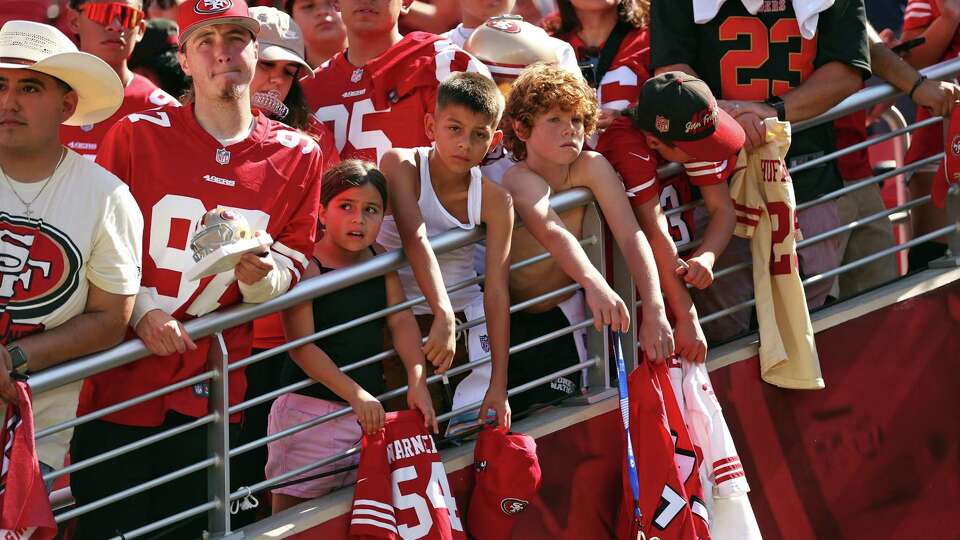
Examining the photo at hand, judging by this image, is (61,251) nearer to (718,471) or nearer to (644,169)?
(644,169)

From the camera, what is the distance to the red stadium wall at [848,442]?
15.2ft

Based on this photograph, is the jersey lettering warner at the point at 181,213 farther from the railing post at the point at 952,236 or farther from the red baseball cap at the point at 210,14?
the railing post at the point at 952,236

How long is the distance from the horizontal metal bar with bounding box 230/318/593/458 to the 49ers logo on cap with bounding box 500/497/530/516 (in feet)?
1.39

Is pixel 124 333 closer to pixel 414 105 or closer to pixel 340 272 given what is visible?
pixel 340 272

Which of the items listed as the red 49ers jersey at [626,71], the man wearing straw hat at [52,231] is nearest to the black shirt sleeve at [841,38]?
the red 49ers jersey at [626,71]

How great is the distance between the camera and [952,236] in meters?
5.48

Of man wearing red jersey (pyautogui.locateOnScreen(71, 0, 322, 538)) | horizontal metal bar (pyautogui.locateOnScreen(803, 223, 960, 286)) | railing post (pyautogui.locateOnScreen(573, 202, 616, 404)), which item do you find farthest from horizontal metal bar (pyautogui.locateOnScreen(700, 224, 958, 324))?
man wearing red jersey (pyautogui.locateOnScreen(71, 0, 322, 538))

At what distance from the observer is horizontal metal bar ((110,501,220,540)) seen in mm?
3777

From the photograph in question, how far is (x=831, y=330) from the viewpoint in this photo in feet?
16.8

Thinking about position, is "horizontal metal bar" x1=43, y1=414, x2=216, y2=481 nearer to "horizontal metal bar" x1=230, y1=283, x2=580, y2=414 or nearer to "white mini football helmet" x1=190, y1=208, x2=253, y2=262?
"horizontal metal bar" x1=230, y1=283, x2=580, y2=414

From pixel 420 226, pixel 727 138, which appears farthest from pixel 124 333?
pixel 727 138

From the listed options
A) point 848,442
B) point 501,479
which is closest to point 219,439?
point 501,479

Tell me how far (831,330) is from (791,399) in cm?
32

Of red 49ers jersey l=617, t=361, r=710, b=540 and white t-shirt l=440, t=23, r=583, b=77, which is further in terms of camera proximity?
white t-shirt l=440, t=23, r=583, b=77
